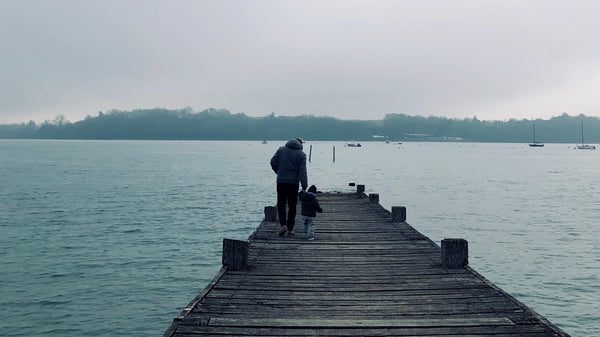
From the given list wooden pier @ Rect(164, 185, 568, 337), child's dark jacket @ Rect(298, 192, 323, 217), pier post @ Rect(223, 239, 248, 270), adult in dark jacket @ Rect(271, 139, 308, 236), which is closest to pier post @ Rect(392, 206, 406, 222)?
wooden pier @ Rect(164, 185, 568, 337)

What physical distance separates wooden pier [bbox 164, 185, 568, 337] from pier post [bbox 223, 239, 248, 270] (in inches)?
0.7

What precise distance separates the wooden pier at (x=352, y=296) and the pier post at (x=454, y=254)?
18 mm

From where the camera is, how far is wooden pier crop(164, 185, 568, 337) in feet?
20.5

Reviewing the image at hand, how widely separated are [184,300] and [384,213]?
7.29 m

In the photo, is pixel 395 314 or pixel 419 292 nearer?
pixel 395 314

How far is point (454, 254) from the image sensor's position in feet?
30.5

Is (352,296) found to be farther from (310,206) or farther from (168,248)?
(168,248)

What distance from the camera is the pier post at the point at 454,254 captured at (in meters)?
9.27

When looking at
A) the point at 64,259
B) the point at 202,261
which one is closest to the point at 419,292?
the point at 202,261

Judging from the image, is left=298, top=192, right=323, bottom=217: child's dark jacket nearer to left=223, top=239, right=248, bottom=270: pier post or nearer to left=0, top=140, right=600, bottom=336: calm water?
left=223, top=239, right=248, bottom=270: pier post

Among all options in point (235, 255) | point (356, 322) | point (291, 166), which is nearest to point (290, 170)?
point (291, 166)

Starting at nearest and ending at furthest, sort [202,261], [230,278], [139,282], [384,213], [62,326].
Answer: [230,278], [62,326], [139,282], [384,213], [202,261]

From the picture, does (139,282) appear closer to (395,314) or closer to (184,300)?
(184,300)

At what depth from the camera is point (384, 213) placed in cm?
1817
